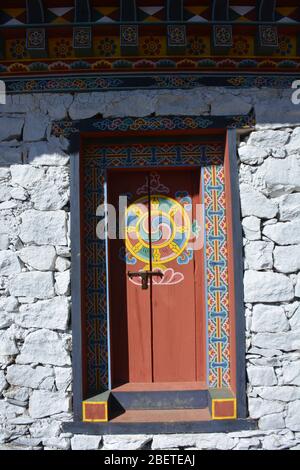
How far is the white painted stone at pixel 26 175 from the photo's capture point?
11.9 feet

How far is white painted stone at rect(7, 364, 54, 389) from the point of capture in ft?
11.5

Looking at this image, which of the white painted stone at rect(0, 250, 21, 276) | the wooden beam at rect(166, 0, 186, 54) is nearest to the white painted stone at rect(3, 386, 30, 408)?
the white painted stone at rect(0, 250, 21, 276)

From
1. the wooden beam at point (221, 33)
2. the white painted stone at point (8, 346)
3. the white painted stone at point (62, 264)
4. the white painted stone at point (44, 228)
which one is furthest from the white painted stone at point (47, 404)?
the wooden beam at point (221, 33)

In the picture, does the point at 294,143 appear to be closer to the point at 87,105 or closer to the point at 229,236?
the point at 229,236

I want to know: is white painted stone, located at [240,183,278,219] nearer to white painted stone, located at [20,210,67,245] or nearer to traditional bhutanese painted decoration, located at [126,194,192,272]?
traditional bhutanese painted decoration, located at [126,194,192,272]

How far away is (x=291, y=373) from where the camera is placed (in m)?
3.49

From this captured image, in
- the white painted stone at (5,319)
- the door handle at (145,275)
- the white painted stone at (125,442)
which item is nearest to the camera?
the white painted stone at (125,442)

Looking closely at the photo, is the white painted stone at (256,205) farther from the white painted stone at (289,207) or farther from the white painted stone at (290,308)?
the white painted stone at (290,308)

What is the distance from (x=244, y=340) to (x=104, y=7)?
2.83 metres

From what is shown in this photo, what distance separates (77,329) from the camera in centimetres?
351

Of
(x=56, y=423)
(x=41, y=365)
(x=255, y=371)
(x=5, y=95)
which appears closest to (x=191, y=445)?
(x=255, y=371)

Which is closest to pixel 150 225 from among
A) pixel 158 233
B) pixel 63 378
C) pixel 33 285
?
pixel 158 233

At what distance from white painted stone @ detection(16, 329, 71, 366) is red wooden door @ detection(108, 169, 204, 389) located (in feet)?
1.42

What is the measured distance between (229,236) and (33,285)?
1.59 meters
